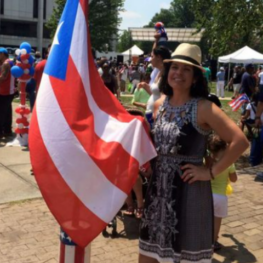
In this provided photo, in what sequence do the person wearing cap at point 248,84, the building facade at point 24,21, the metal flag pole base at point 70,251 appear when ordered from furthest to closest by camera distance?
1. the building facade at point 24,21
2. the person wearing cap at point 248,84
3. the metal flag pole base at point 70,251

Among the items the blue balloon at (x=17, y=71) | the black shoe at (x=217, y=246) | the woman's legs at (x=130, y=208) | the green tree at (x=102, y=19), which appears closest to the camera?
the black shoe at (x=217, y=246)

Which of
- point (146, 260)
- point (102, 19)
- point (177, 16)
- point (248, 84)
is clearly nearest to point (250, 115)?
point (248, 84)

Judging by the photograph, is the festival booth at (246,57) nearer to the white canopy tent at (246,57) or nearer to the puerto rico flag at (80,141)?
the white canopy tent at (246,57)

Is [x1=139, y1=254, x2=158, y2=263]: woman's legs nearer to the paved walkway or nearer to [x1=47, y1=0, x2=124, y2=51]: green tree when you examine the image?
the paved walkway

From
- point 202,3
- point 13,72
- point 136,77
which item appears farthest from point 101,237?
point 136,77

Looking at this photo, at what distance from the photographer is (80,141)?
2.30m

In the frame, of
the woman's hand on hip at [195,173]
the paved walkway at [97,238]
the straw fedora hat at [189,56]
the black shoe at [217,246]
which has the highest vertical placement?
the straw fedora hat at [189,56]

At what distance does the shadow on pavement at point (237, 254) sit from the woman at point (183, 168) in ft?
4.32

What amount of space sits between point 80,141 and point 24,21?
72.9 m

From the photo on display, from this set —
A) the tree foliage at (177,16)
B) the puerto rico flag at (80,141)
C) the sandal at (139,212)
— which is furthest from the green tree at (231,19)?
the tree foliage at (177,16)

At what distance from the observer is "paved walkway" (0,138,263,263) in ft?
12.7

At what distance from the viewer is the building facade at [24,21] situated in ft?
225

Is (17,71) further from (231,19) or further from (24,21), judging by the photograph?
(24,21)

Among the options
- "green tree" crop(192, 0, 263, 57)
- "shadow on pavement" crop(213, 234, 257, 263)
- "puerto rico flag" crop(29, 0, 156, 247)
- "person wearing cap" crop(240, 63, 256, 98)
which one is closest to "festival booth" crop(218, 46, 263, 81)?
"person wearing cap" crop(240, 63, 256, 98)
